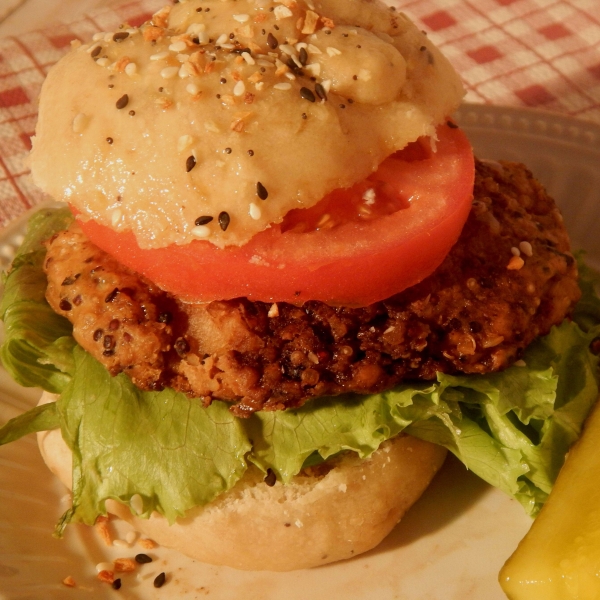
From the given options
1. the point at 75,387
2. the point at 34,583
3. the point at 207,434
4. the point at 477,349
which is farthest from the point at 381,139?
the point at 34,583

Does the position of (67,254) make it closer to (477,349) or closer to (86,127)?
(86,127)

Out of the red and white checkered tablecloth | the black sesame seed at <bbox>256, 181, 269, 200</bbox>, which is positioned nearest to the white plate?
the black sesame seed at <bbox>256, 181, 269, 200</bbox>

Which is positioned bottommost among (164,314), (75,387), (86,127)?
(75,387)

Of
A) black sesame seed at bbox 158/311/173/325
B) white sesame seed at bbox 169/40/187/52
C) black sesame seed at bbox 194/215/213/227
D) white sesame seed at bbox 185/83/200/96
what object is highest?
white sesame seed at bbox 169/40/187/52

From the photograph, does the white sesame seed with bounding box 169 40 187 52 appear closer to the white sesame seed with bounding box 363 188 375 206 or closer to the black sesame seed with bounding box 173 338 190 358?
the white sesame seed with bounding box 363 188 375 206

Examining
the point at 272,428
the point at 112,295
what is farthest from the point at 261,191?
the point at 272,428

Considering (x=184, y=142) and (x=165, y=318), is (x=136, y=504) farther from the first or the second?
(x=184, y=142)
